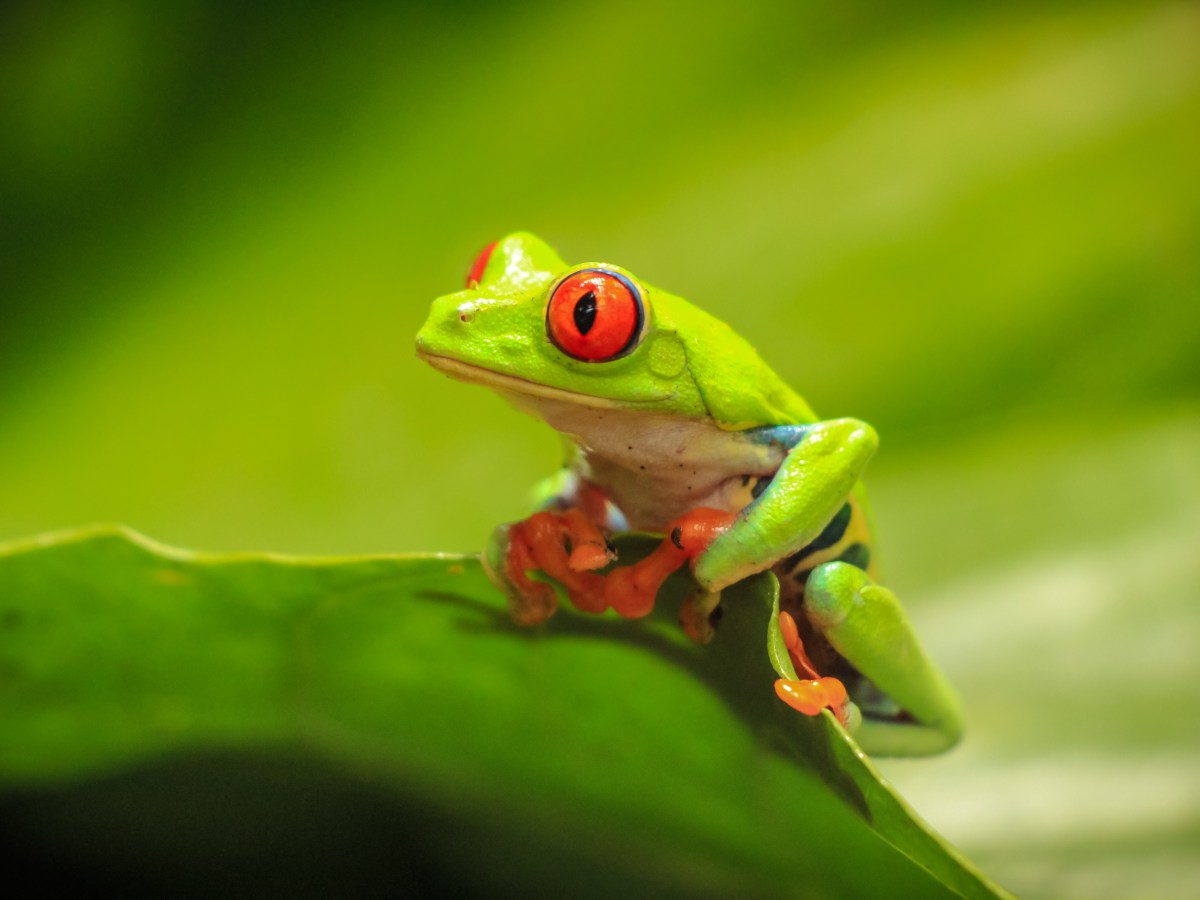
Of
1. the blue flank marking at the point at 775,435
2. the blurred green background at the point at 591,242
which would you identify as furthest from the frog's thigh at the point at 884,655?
the blurred green background at the point at 591,242

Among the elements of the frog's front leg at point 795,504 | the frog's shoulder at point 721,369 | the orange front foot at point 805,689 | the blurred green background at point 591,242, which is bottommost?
the orange front foot at point 805,689

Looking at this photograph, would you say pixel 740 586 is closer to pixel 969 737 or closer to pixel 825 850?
pixel 825 850

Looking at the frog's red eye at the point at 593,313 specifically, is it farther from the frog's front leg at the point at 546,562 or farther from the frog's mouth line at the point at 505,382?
the frog's front leg at the point at 546,562

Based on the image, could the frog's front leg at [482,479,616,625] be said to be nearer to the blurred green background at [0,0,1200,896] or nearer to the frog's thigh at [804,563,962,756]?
the frog's thigh at [804,563,962,756]

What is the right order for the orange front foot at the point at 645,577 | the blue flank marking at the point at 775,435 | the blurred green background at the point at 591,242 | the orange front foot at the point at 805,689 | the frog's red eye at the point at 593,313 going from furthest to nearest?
the blurred green background at the point at 591,242, the blue flank marking at the point at 775,435, the frog's red eye at the point at 593,313, the orange front foot at the point at 645,577, the orange front foot at the point at 805,689

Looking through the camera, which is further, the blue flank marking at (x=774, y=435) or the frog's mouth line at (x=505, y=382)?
the blue flank marking at (x=774, y=435)

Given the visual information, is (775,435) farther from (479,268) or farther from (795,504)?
(479,268)

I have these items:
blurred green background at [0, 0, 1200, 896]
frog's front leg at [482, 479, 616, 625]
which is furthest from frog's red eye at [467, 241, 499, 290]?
blurred green background at [0, 0, 1200, 896]

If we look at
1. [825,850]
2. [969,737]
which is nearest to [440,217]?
[969,737]
